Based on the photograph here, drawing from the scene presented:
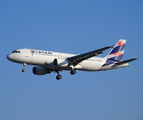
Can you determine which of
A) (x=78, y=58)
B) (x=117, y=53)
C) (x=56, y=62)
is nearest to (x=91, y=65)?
(x=78, y=58)

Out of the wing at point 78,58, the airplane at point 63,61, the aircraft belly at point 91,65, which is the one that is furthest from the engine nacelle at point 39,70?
the aircraft belly at point 91,65

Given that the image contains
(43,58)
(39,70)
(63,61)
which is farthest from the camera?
→ (39,70)

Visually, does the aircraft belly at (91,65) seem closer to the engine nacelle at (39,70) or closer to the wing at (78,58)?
the wing at (78,58)

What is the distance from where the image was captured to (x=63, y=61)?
5928cm

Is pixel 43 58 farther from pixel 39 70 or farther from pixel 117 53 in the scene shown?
pixel 117 53

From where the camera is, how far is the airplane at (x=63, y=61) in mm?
57094

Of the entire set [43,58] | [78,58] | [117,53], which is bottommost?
[43,58]

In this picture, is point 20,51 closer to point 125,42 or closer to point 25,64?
point 25,64

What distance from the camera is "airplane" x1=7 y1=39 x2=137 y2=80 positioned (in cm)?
5709

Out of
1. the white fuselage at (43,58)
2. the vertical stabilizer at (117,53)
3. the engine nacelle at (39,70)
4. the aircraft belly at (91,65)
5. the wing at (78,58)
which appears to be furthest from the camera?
the vertical stabilizer at (117,53)

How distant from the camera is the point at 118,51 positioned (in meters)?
71.1

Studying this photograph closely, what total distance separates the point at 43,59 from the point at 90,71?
1221 cm

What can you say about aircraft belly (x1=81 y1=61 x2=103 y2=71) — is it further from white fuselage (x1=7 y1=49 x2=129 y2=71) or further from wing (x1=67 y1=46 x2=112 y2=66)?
wing (x1=67 y1=46 x2=112 y2=66)

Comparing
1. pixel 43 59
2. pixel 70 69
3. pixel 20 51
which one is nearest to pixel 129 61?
pixel 70 69
